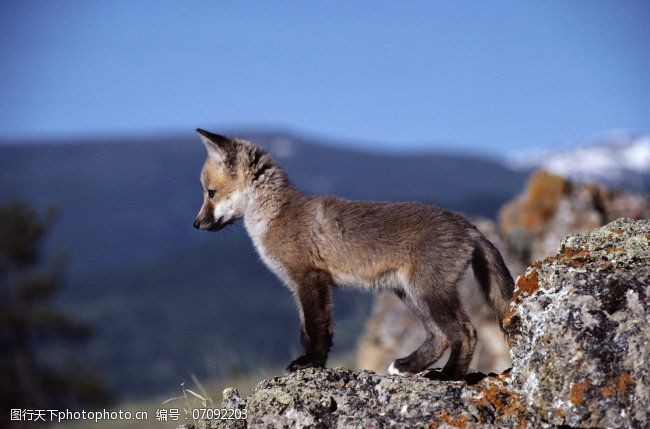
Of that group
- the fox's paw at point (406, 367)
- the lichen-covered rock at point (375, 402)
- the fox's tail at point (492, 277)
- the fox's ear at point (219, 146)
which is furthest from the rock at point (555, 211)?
the lichen-covered rock at point (375, 402)

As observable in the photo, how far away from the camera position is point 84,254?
334ft

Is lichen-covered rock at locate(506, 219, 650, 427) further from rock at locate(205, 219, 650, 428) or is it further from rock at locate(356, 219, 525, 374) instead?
rock at locate(356, 219, 525, 374)

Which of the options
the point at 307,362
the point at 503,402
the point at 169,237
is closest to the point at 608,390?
the point at 503,402

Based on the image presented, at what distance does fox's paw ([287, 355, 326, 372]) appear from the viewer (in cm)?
591

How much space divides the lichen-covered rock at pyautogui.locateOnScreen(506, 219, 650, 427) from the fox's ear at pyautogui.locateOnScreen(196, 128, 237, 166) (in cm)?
427

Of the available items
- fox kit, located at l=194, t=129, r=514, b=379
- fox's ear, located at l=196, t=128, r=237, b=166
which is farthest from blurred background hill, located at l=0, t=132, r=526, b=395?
fox kit, located at l=194, t=129, r=514, b=379

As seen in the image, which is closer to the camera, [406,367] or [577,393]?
[577,393]

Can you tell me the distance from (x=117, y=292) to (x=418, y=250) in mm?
66655

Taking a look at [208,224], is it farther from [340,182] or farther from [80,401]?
[340,182]

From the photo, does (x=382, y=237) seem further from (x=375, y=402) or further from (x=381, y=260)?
(x=375, y=402)

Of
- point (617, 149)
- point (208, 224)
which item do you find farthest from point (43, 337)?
point (617, 149)

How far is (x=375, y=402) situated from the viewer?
439 centimetres

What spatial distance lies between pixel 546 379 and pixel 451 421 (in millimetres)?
588

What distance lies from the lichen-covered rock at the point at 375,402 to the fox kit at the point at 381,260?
1129 mm
